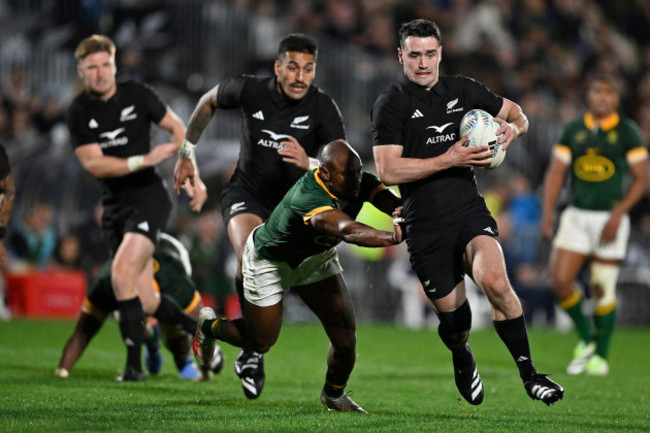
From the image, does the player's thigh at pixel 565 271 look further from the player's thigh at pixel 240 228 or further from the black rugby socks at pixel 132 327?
the black rugby socks at pixel 132 327

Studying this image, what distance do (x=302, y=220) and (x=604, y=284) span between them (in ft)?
17.8

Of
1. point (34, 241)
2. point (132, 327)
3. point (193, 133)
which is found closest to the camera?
point (193, 133)

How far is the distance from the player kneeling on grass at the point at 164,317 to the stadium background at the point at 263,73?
561 centimetres

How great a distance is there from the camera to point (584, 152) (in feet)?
37.1

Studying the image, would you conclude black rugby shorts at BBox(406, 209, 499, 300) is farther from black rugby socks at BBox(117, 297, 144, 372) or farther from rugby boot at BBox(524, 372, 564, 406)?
black rugby socks at BBox(117, 297, 144, 372)

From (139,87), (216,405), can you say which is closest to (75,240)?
(139,87)

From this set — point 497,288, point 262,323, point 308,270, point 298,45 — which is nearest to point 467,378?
point 497,288

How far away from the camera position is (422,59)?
7.23m

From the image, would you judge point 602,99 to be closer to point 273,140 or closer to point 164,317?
point 273,140

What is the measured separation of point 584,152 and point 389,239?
18.4 feet

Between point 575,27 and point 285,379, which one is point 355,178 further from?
point 575,27

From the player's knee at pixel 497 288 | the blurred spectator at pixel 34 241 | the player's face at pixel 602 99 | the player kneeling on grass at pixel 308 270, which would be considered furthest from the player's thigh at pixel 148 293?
the blurred spectator at pixel 34 241

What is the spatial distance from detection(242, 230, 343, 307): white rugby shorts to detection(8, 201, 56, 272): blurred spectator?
964 cm

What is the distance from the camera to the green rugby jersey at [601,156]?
11.2 m
